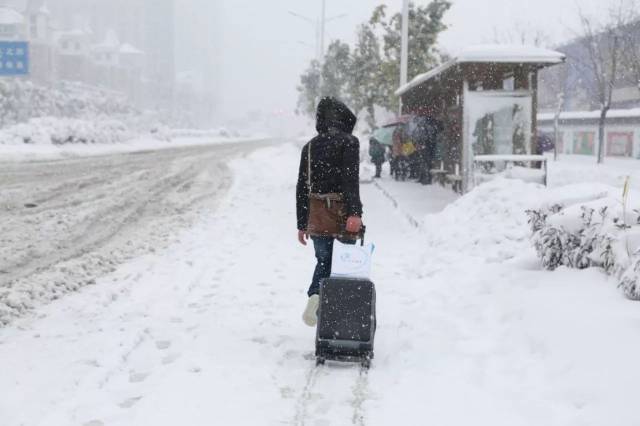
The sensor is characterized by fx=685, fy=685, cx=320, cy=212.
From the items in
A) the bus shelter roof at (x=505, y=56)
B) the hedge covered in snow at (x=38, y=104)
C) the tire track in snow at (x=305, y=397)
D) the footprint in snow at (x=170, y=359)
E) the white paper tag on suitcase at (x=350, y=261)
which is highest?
the hedge covered in snow at (x=38, y=104)

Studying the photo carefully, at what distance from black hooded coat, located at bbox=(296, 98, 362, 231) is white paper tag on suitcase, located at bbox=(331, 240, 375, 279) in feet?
0.90

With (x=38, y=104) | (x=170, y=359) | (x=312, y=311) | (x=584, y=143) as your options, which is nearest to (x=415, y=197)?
(x=312, y=311)

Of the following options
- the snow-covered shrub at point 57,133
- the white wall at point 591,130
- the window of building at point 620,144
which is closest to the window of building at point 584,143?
the white wall at point 591,130

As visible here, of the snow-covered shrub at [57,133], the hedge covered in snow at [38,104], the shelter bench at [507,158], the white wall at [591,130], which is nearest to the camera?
the shelter bench at [507,158]

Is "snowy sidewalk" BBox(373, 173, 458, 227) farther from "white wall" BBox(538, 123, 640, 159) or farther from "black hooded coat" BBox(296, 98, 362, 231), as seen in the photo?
"white wall" BBox(538, 123, 640, 159)

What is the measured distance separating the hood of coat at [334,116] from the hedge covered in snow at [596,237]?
7.93 feet

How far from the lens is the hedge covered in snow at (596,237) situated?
18.2ft

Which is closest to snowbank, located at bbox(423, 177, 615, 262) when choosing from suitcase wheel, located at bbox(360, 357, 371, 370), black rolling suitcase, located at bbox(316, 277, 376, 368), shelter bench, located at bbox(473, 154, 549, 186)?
shelter bench, located at bbox(473, 154, 549, 186)

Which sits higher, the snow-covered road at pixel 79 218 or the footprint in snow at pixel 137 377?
the snow-covered road at pixel 79 218

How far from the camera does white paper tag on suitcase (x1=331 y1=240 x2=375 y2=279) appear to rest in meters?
5.06

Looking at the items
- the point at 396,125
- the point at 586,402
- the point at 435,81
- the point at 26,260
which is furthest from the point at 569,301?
the point at 396,125

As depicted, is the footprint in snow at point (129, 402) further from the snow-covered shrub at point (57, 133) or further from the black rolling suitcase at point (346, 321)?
the snow-covered shrub at point (57, 133)

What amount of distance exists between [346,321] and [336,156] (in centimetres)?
124

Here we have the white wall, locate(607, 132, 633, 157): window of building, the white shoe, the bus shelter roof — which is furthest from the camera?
locate(607, 132, 633, 157): window of building
